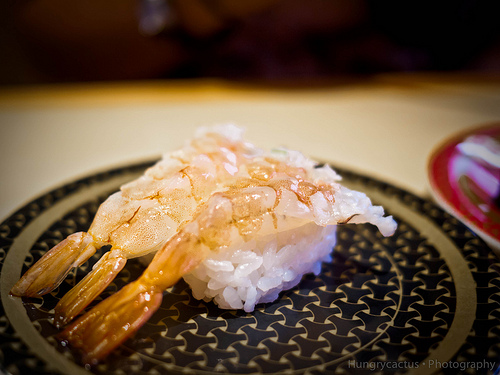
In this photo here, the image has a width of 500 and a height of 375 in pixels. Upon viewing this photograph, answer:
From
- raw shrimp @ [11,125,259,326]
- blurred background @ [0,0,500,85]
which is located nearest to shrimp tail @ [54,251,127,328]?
raw shrimp @ [11,125,259,326]

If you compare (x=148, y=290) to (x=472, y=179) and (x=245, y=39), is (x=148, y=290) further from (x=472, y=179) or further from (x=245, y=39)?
(x=245, y=39)

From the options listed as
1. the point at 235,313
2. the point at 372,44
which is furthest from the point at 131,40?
the point at 235,313

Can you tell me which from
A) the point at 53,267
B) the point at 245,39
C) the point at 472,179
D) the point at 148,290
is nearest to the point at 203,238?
the point at 148,290

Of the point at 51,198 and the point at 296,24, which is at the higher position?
the point at 296,24

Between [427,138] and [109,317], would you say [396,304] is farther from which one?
[427,138]

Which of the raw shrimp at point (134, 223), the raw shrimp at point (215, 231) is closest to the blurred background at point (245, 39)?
the raw shrimp at point (134, 223)

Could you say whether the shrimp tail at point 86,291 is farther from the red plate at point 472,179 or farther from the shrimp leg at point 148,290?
the red plate at point 472,179

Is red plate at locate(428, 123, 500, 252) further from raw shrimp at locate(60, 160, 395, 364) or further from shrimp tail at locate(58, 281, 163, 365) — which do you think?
shrimp tail at locate(58, 281, 163, 365)
